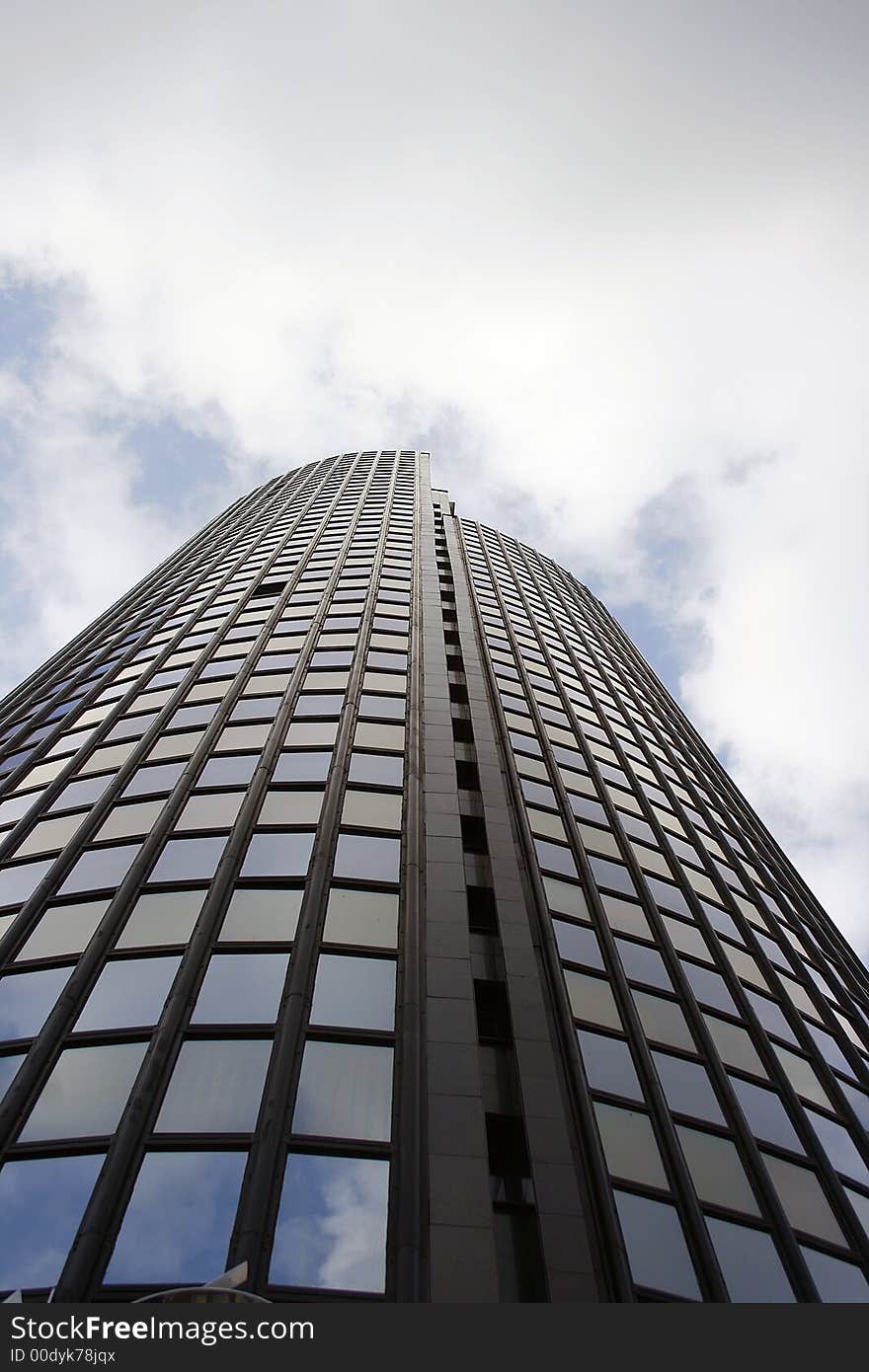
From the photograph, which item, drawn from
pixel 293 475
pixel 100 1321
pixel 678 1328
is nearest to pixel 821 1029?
pixel 678 1328

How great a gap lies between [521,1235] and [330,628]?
2624 cm

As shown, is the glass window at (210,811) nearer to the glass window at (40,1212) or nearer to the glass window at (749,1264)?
the glass window at (40,1212)

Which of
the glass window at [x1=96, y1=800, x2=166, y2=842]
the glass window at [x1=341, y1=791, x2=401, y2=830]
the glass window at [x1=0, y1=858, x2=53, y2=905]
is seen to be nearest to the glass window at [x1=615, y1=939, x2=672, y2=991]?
the glass window at [x1=341, y1=791, x2=401, y2=830]

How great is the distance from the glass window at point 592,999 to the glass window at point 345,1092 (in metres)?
4.97

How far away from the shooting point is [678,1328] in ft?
35.5

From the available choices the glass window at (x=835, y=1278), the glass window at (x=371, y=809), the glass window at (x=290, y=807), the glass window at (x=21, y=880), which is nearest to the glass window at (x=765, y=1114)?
the glass window at (x=835, y=1278)

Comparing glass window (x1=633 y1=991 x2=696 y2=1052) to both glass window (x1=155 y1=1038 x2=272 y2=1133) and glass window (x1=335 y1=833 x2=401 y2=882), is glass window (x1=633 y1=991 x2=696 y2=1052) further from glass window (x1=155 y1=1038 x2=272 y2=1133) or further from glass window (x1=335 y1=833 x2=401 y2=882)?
glass window (x1=155 y1=1038 x2=272 y2=1133)

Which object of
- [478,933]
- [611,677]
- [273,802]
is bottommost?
[478,933]

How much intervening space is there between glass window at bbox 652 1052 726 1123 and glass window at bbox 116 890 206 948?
10.9 meters

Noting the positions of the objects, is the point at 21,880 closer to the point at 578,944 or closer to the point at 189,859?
the point at 189,859

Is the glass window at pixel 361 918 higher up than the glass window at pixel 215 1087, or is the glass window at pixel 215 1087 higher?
the glass window at pixel 361 918

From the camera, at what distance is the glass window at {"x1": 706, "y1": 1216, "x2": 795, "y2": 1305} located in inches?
587

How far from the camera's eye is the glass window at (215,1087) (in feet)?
49.0

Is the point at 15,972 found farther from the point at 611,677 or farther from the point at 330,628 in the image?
the point at 611,677
